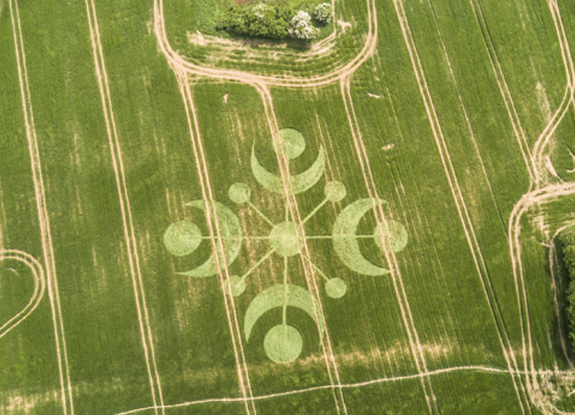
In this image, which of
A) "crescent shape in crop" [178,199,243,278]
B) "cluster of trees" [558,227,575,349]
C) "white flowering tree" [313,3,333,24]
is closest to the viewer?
"cluster of trees" [558,227,575,349]

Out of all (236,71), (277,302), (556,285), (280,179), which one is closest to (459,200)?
(556,285)

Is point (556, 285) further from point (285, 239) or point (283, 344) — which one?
point (283, 344)

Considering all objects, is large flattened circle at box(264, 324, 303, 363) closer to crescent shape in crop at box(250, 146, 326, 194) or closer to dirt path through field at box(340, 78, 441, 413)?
dirt path through field at box(340, 78, 441, 413)

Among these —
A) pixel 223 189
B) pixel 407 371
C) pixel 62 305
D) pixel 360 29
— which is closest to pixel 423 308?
pixel 407 371

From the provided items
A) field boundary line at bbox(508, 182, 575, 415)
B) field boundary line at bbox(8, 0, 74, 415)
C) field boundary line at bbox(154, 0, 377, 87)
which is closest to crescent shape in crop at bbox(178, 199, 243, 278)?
field boundary line at bbox(8, 0, 74, 415)

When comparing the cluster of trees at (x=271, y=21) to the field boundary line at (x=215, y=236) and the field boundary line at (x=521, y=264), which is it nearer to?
the field boundary line at (x=215, y=236)

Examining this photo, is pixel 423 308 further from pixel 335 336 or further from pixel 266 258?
pixel 266 258
